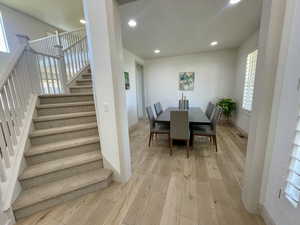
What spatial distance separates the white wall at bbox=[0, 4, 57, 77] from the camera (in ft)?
11.0

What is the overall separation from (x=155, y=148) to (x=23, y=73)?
277 cm

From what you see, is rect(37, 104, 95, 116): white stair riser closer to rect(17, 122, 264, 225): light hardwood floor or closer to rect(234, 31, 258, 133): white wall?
rect(17, 122, 264, 225): light hardwood floor

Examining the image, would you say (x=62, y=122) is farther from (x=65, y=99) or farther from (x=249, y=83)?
(x=249, y=83)

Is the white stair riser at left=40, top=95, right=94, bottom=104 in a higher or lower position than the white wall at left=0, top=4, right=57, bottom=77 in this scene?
lower

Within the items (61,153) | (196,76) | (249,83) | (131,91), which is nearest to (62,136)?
(61,153)

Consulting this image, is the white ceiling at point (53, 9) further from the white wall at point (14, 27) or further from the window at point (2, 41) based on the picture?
the window at point (2, 41)

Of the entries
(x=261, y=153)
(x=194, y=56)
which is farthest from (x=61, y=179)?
(x=194, y=56)

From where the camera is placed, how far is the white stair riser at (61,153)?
5.57 ft

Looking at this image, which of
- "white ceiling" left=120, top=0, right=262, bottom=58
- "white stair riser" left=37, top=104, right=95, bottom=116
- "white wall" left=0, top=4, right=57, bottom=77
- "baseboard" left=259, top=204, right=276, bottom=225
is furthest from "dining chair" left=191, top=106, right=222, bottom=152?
"white wall" left=0, top=4, right=57, bottom=77

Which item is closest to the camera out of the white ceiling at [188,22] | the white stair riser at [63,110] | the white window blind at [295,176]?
the white window blind at [295,176]

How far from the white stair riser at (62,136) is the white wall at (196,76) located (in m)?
3.85

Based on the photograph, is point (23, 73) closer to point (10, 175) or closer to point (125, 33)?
point (10, 175)

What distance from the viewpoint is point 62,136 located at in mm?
1990

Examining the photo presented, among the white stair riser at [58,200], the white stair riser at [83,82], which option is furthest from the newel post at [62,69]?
the white stair riser at [58,200]
